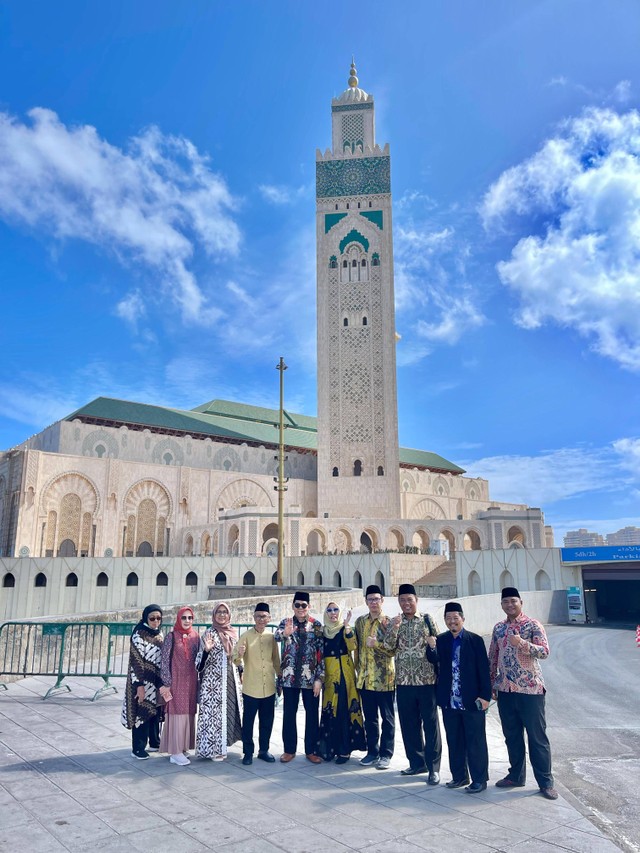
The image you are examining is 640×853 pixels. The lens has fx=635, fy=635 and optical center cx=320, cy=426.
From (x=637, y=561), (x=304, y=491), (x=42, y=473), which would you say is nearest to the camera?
(x=637, y=561)

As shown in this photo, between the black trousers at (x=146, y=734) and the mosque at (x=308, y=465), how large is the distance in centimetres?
3133

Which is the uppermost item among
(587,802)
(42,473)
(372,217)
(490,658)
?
(372,217)

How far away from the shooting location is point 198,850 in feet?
11.9

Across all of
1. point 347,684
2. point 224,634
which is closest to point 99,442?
point 224,634

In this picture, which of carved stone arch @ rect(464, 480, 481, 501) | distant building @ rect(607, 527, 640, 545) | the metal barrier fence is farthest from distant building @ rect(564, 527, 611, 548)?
the metal barrier fence

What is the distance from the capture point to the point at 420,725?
521cm

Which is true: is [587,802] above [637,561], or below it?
below

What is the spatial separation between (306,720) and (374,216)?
156 ft

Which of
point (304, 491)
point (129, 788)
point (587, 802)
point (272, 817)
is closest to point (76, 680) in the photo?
point (129, 788)

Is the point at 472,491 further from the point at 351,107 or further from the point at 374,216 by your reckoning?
the point at 351,107

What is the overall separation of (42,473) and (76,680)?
32.5 metres

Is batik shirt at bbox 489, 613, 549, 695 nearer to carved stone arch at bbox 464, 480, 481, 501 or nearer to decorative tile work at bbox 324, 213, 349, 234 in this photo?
decorative tile work at bbox 324, 213, 349, 234

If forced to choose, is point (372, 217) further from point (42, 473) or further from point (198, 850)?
point (198, 850)

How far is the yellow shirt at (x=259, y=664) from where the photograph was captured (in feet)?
18.2
